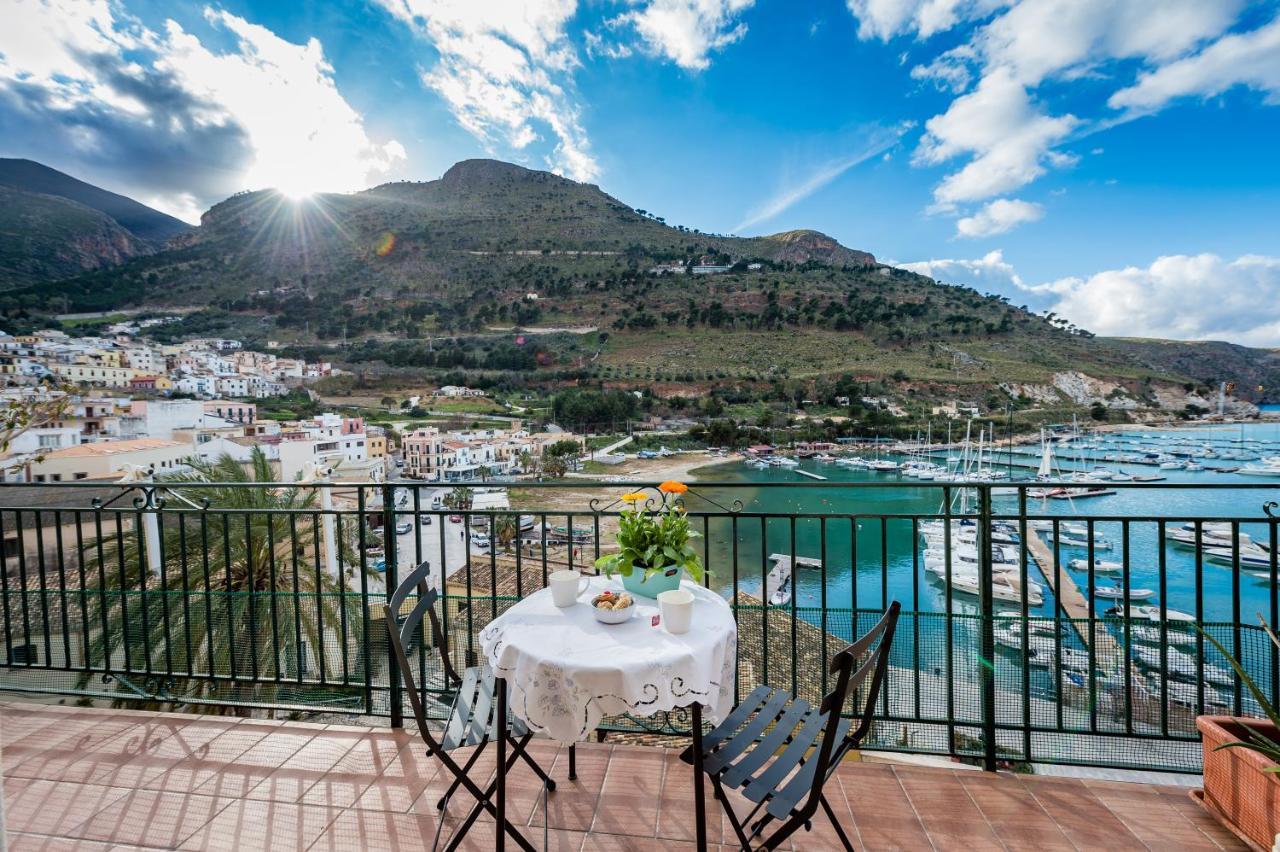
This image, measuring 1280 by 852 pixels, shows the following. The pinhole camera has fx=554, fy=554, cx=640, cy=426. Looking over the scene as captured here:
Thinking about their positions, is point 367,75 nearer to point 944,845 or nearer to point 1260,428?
point 944,845

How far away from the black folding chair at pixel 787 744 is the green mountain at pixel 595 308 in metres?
40.7

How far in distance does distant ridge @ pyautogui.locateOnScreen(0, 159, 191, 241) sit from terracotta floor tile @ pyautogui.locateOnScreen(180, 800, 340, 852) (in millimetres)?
46361

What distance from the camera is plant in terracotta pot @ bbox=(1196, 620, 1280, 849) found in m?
1.52

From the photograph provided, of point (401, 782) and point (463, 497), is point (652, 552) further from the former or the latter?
point (463, 497)

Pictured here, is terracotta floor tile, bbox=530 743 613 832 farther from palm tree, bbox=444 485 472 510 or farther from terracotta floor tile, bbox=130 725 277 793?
terracotta floor tile, bbox=130 725 277 793

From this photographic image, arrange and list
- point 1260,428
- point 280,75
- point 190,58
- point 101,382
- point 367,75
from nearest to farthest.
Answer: point 190,58
point 280,75
point 367,75
point 101,382
point 1260,428

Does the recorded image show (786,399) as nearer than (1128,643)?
No

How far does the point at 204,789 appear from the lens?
1918 mm

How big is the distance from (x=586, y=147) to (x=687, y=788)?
41059 millimetres

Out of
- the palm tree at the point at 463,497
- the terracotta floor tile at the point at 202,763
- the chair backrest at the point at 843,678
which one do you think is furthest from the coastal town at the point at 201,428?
the chair backrest at the point at 843,678

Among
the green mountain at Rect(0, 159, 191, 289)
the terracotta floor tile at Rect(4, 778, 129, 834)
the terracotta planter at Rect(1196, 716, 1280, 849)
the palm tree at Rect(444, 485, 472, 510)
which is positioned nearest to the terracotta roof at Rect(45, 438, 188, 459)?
the palm tree at Rect(444, 485, 472, 510)

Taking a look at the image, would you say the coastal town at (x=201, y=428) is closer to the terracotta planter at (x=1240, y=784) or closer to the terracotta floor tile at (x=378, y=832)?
the terracotta floor tile at (x=378, y=832)

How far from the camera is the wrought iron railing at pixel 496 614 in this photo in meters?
1.99

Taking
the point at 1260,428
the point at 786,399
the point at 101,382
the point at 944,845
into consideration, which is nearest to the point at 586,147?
the point at 786,399
